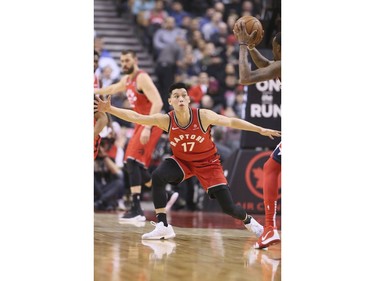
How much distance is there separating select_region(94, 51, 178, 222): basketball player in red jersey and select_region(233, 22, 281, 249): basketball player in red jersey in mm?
1948

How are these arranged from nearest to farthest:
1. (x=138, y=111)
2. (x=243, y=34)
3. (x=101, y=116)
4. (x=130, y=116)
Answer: (x=243, y=34) < (x=130, y=116) < (x=101, y=116) < (x=138, y=111)

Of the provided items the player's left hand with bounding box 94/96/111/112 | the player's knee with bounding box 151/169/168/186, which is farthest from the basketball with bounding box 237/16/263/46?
the player's knee with bounding box 151/169/168/186

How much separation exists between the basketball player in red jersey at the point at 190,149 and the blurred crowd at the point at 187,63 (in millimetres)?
1066

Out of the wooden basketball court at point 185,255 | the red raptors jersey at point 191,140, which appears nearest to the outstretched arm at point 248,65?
the red raptors jersey at point 191,140

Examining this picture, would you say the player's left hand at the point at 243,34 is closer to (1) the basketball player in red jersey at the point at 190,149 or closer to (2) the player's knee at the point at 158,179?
(1) the basketball player in red jersey at the point at 190,149

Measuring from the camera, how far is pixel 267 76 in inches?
237

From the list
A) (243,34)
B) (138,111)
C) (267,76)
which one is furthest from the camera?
(138,111)

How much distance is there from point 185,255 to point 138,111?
8.37 ft

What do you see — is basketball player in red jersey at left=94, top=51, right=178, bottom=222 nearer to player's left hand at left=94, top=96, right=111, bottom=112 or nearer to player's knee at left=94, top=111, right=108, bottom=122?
player's knee at left=94, top=111, right=108, bottom=122

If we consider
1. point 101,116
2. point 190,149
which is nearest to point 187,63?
point 101,116

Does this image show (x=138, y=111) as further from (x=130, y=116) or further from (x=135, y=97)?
(x=130, y=116)

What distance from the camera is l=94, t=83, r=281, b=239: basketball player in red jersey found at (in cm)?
638
